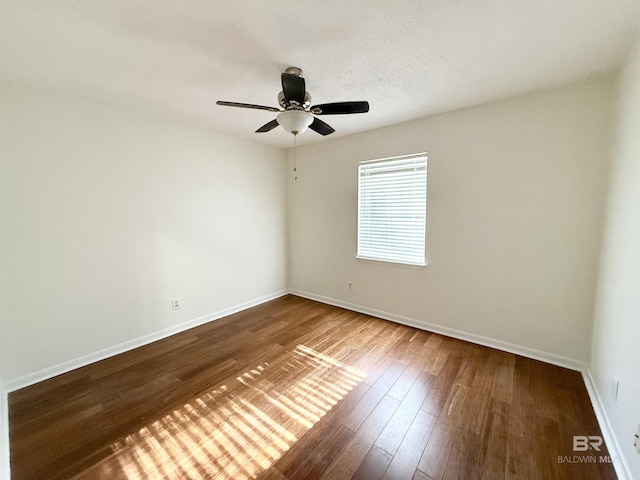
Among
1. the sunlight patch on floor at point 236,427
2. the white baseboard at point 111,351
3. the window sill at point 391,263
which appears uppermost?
the window sill at point 391,263

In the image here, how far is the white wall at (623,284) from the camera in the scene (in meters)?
1.33

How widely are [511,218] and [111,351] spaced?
4152 mm

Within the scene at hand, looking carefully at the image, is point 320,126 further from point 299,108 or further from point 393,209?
point 393,209

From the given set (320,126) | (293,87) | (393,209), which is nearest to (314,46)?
(293,87)

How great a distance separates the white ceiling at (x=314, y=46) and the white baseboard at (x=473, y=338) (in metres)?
2.37

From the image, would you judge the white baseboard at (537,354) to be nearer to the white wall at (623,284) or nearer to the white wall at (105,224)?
the white wall at (623,284)

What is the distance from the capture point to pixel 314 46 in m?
1.62

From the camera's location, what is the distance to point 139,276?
2.70m

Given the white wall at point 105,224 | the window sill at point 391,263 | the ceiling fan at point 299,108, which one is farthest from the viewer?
the window sill at point 391,263

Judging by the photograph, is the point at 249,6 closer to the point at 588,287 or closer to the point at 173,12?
the point at 173,12

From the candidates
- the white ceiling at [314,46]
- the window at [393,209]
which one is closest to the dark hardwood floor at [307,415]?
the window at [393,209]

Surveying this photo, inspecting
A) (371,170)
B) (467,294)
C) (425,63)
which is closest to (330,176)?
(371,170)

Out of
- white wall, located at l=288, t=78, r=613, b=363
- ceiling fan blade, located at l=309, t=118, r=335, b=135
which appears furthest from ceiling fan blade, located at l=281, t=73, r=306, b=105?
white wall, located at l=288, t=78, r=613, b=363

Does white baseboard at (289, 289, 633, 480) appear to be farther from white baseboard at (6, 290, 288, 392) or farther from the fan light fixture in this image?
the fan light fixture
